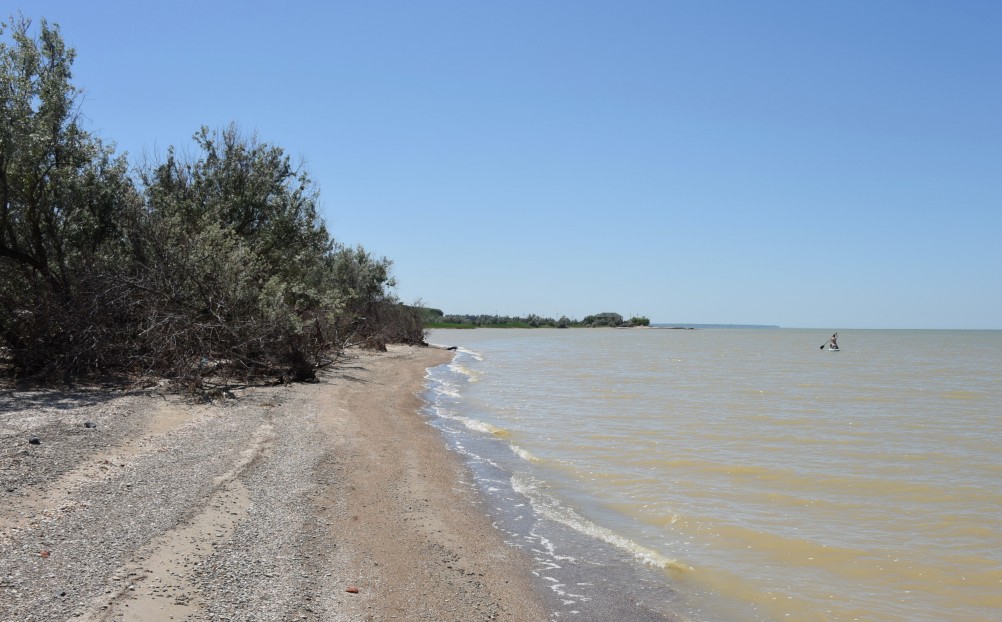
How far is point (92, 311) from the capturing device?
47.7 feet

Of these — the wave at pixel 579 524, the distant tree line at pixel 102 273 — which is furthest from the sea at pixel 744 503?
the distant tree line at pixel 102 273

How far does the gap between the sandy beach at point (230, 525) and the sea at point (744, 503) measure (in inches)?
31.1

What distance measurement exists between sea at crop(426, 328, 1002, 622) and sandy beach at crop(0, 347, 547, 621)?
791 millimetres

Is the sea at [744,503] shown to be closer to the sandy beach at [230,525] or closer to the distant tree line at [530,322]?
the sandy beach at [230,525]

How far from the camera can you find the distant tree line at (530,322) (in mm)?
146925

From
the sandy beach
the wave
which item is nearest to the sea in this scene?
the wave

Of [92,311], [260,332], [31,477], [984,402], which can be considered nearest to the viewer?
[31,477]

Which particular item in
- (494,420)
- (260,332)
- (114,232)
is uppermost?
(114,232)

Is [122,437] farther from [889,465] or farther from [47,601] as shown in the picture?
[889,465]

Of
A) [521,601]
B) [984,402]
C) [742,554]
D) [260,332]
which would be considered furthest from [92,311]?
[984,402]

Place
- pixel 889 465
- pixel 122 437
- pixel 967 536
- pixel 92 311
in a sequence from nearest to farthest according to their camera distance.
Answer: pixel 967 536, pixel 122 437, pixel 889 465, pixel 92 311

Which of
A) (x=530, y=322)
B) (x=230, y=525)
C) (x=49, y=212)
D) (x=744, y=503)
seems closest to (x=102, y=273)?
(x=49, y=212)

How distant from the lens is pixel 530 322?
160375 mm

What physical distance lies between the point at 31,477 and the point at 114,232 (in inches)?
453
